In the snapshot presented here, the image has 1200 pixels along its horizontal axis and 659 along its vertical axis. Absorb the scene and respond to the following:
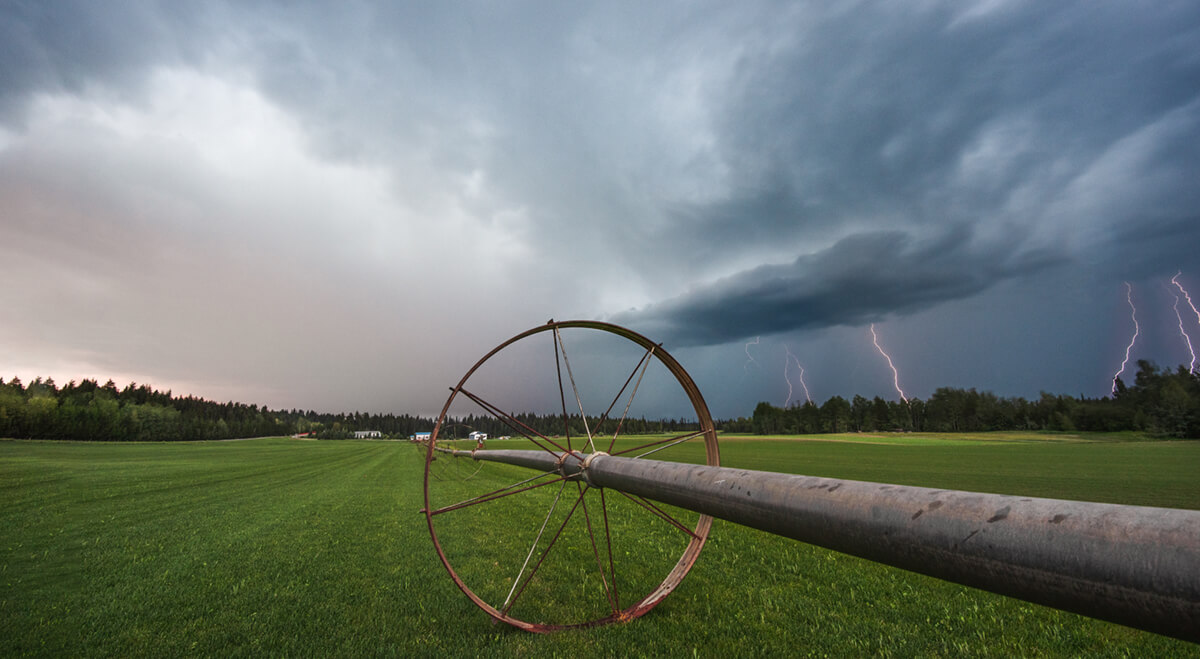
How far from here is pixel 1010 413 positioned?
377ft

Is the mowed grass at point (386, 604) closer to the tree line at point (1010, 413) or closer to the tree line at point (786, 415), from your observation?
the tree line at point (786, 415)

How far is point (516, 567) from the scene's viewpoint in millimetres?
7977

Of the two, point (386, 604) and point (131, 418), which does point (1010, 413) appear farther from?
point (131, 418)

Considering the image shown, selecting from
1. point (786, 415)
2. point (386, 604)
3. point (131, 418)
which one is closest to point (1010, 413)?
point (786, 415)

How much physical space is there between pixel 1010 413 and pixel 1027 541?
5943 inches

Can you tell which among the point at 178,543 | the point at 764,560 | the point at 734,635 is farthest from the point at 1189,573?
the point at 178,543

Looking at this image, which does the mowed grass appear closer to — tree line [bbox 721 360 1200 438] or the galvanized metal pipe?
the galvanized metal pipe

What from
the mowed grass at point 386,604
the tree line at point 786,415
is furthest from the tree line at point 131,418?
the mowed grass at point 386,604

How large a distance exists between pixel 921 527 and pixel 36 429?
12110 cm

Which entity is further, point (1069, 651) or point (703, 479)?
point (1069, 651)

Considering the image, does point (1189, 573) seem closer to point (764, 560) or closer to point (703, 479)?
point (703, 479)

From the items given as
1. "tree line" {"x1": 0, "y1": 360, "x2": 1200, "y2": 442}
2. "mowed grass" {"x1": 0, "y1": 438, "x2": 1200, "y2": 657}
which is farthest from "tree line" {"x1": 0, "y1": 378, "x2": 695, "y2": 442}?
"mowed grass" {"x1": 0, "y1": 438, "x2": 1200, "y2": 657}

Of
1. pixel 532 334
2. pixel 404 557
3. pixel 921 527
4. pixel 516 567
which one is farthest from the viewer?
pixel 404 557

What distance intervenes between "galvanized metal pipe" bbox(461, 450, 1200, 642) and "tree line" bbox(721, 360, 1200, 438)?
110m
